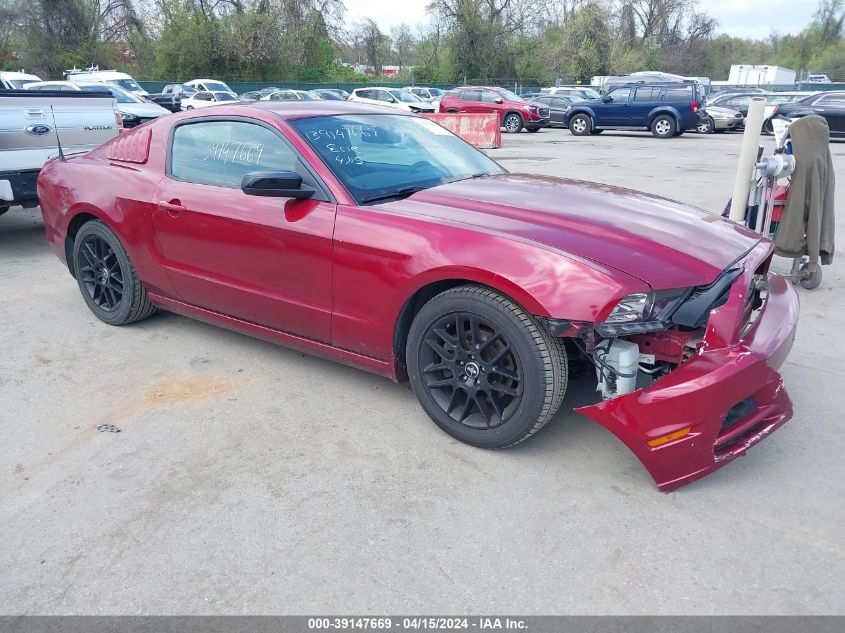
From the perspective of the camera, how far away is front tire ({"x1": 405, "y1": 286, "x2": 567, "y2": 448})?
115 inches

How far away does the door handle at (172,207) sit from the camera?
4.05m

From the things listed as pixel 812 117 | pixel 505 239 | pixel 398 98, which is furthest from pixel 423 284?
pixel 398 98

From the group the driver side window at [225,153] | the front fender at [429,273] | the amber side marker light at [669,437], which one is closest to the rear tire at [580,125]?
the driver side window at [225,153]

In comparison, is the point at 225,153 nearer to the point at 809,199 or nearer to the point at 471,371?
the point at 471,371

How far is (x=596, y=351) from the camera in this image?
2.91m

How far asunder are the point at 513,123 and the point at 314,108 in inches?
844

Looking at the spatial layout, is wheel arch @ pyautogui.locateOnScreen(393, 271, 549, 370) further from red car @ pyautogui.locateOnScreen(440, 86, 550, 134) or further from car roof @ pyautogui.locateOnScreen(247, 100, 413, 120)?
red car @ pyautogui.locateOnScreen(440, 86, 550, 134)

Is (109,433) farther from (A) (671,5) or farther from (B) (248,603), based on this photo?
(A) (671,5)

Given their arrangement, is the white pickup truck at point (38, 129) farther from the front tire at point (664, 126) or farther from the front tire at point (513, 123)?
the front tire at point (664, 126)

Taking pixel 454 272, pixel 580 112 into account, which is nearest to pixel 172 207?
pixel 454 272

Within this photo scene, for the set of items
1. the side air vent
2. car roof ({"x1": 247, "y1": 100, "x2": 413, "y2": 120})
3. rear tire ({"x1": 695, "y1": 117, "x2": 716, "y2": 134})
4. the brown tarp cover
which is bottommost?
rear tire ({"x1": 695, "y1": 117, "x2": 716, "y2": 134})

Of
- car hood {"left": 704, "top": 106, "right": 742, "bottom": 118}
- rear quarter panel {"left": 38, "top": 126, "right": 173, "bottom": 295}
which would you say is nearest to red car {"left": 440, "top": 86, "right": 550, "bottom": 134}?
car hood {"left": 704, "top": 106, "right": 742, "bottom": 118}

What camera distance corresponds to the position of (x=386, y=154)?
392 centimetres

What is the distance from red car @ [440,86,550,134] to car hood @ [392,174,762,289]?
21.2m
